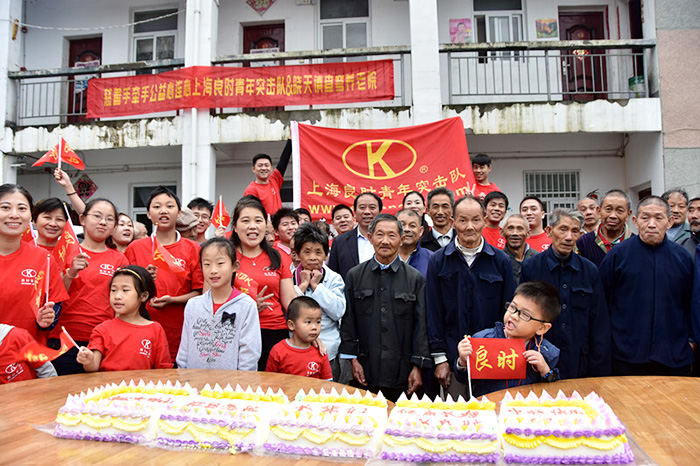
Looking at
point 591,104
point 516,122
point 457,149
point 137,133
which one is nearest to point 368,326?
point 457,149

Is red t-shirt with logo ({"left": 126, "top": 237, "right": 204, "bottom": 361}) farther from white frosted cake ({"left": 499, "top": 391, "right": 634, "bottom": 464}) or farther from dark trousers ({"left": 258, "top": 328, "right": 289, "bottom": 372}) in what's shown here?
white frosted cake ({"left": 499, "top": 391, "right": 634, "bottom": 464})

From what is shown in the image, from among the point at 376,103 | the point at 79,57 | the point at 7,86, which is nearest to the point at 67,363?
the point at 376,103

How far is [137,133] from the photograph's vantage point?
8477 millimetres

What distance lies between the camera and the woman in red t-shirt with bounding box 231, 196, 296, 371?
9.55 ft

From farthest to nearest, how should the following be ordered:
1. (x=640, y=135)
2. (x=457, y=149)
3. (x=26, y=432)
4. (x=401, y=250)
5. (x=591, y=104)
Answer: (x=640, y=135)
(x=591, y=104)
(x=457, y=149)
(x=401, y=250)
(x=26, y=432)

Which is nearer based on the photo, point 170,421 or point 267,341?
point 170,421

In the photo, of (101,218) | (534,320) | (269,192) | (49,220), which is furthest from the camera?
(269,192)

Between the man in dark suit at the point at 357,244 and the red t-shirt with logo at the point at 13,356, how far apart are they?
6.33 feet

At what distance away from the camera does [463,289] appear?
8.98 ft

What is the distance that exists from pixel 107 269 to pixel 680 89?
861 centimetres

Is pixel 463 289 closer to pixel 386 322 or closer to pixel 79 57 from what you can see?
pixel 386 322

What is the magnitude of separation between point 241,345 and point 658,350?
2.29m

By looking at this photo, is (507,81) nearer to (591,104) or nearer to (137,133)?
(591,104)

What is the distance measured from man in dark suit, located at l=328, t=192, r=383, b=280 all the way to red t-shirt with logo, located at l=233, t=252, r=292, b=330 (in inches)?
25.6
